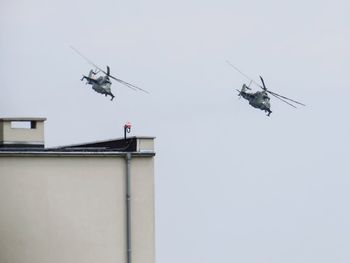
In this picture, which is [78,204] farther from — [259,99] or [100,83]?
[259,99]

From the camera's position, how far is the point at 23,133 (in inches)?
1332

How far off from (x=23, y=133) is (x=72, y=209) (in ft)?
11.4

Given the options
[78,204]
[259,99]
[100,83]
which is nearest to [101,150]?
[78,204]

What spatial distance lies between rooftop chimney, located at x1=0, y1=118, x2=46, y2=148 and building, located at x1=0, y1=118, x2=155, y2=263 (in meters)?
0.83

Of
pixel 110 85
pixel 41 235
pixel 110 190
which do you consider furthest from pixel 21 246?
pixel 110 85

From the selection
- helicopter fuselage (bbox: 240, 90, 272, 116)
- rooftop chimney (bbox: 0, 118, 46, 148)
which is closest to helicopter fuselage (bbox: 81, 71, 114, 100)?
helicopter fuselage (bbox: 240, 90, 272, 116)

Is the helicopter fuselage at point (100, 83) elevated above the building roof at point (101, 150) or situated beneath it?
elevated above

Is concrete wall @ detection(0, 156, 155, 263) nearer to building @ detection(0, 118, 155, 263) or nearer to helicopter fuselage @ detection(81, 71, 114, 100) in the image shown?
building @ detection(0, 118, 155, 263)

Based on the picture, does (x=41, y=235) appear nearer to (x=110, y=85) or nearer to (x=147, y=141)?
(x=147, y=141)

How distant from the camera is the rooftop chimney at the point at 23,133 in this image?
110 feet

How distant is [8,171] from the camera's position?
99.2ft

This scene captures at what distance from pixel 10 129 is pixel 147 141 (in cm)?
396

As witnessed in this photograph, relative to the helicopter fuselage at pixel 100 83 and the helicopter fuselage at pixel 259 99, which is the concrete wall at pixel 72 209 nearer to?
the helicopter fuselage at pixel 100 83

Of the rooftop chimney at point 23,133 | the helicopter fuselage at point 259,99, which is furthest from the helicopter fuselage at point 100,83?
the rooftop chimney at point 23,133
